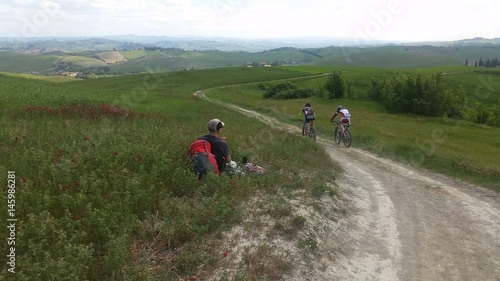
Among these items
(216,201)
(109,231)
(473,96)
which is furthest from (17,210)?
(473,96)

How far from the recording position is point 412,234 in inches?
335

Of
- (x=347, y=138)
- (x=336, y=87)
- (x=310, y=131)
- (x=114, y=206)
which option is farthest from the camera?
(x=336, y=87)

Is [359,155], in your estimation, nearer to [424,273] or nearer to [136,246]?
[424,273]

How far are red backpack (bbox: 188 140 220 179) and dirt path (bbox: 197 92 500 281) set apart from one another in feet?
10.7

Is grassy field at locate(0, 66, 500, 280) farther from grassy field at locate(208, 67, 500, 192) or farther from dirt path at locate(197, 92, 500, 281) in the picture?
grassy field at locate(208, 67, 500, 192)

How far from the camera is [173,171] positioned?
8.65 m

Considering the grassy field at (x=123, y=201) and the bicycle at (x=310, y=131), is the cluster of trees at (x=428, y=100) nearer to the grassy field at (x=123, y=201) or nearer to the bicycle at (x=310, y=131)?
the bicycle at (x=310, y=131)

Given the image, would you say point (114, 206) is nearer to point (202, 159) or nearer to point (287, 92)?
point (202, 159)

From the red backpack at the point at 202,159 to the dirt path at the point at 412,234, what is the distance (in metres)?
3.26

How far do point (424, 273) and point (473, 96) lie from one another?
294 ft

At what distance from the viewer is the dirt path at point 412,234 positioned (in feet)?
22.2

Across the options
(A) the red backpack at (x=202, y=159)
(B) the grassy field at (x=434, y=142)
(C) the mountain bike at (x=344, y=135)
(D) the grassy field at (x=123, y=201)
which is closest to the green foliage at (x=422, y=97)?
(B) the grassy field at (x=434, y=142)

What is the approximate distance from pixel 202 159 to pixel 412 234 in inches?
213

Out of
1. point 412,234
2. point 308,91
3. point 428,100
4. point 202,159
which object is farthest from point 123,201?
point 308,91
